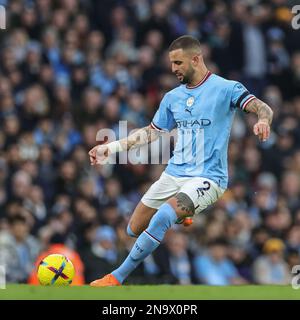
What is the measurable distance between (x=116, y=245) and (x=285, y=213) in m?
3.29

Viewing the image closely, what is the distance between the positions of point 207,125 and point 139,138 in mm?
928

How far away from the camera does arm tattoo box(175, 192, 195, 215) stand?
32.2 ft

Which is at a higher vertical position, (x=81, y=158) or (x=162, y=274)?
(x=81, y=158)

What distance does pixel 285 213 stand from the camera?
1684cm

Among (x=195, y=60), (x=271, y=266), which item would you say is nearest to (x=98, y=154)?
(x=195, y=60)

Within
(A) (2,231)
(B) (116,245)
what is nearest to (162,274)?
(B) (116,245)

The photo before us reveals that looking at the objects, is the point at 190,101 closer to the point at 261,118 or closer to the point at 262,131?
the point at 261,118

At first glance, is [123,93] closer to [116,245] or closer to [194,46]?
[116,245]

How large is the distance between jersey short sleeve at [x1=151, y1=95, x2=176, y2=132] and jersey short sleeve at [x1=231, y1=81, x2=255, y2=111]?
82 cm

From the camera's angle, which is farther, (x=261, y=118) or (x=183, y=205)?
(x=183, y=205)

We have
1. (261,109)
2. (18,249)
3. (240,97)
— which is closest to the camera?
(261,109)

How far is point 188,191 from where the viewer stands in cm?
990

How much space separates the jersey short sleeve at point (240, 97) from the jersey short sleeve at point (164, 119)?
82cm

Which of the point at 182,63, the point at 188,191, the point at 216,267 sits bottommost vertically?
the point at 216,267
